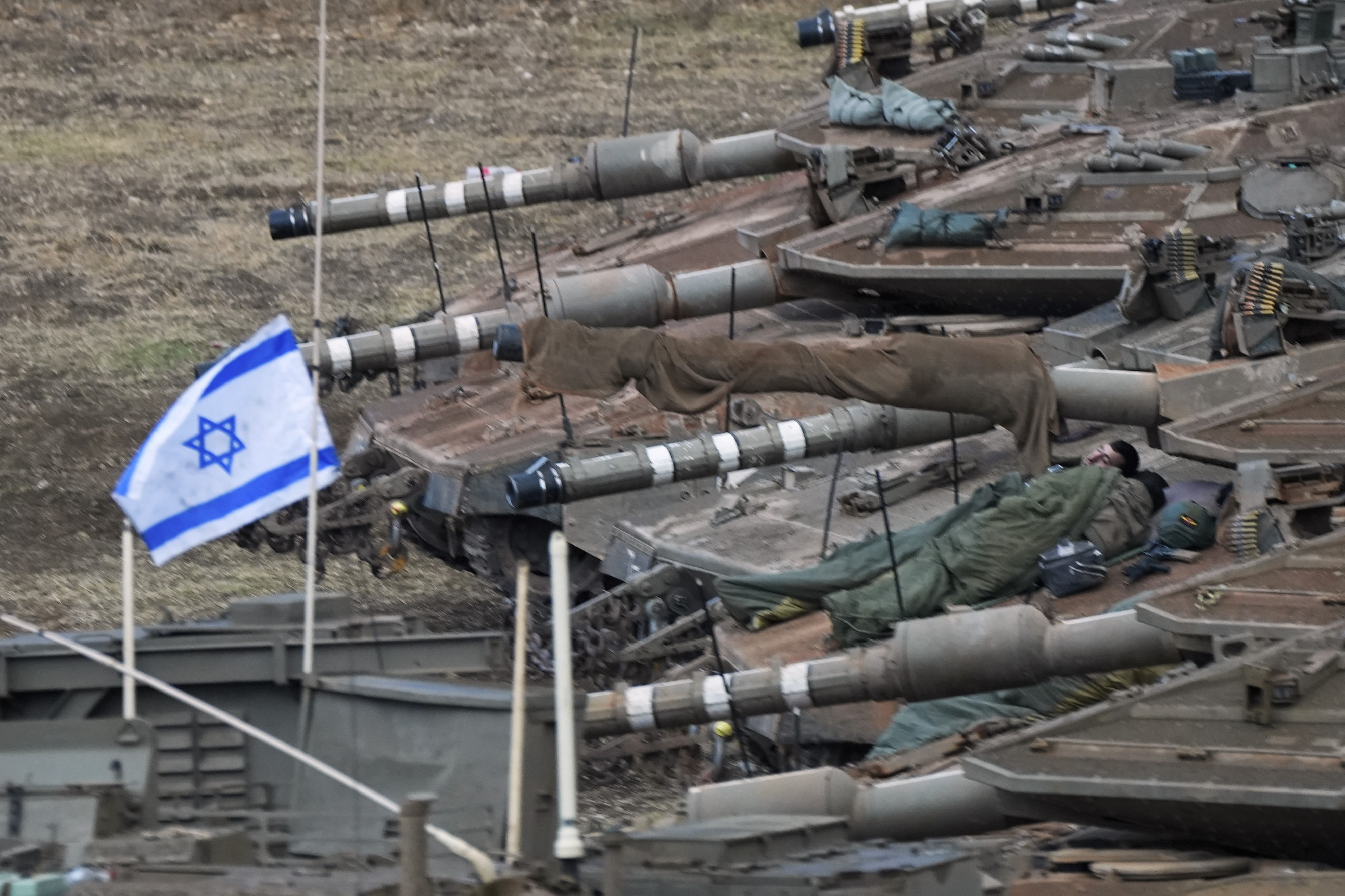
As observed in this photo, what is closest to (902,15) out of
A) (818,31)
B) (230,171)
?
(818,31)

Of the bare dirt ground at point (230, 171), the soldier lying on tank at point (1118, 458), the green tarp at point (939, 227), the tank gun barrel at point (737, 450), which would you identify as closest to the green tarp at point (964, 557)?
the soldier lying on tank at point (1118, 458)

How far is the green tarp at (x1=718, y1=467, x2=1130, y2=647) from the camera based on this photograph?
1377 centimetres

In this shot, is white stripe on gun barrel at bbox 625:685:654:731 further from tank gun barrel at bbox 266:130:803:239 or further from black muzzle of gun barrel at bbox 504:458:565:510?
tank gun barrel at bbox 266:130:803:239

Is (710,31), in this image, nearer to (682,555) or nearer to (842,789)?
(682,555)

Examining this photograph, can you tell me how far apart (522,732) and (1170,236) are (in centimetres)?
881

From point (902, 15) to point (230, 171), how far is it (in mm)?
12842

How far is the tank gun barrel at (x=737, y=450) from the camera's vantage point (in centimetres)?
1516

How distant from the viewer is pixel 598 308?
18.5 m

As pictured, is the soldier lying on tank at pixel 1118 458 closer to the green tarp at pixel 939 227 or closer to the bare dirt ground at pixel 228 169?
the green tarp at pixel 939 227

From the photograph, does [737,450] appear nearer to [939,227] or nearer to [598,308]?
[598,308]

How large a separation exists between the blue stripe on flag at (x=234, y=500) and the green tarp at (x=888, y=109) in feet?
37.7

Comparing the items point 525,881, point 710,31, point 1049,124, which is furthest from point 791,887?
point 710,31

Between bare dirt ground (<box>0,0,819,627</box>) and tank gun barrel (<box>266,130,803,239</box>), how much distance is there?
2.75 meters

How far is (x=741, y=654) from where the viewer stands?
46.6 feet
